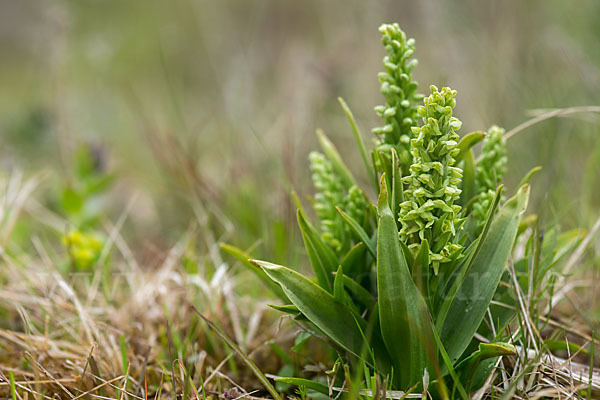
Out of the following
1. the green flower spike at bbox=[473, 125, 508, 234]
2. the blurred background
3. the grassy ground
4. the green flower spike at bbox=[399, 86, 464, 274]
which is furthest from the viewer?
the blurred background

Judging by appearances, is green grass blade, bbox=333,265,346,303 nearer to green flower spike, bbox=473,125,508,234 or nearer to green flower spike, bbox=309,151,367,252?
green flower spike, bbox=309,151,367,252

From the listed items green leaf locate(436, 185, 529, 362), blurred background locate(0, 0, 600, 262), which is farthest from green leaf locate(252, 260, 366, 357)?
blurred background locate(0, 0, 600, 262)

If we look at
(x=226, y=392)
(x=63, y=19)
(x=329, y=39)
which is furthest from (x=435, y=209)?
(x=329, y=39)

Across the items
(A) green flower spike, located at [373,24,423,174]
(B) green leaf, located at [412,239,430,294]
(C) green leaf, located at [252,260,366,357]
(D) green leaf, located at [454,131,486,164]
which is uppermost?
(A) green flower spike, located at [373,24,423,174]

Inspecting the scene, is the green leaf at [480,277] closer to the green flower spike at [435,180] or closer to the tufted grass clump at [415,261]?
the tufted grass clump at [415,261]

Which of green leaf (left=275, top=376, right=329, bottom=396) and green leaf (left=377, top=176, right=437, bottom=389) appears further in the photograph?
green leaf (left=275, top=376, right=329, bottom=396)

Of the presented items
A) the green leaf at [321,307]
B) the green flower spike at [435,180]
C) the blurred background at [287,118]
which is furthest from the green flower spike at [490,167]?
the green leaf at [321,307]

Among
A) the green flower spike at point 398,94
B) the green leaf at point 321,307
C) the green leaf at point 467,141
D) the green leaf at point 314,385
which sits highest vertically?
the green flower spike at point 398,94
